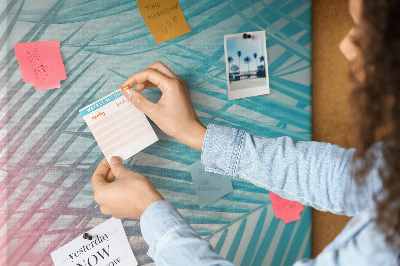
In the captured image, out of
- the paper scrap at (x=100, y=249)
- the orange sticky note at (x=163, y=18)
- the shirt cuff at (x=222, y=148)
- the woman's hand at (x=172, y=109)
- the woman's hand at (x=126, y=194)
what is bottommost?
the paper scrap at (x=100, y=249)

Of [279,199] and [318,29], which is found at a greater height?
[318,29]

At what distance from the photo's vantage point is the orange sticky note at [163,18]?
78cm

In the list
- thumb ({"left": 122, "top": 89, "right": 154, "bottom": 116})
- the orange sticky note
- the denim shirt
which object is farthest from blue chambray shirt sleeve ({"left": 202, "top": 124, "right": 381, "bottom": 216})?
the orange sticky note

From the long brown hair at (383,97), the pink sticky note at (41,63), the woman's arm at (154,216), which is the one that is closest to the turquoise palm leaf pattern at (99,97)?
the pink sticky note at (41,63)

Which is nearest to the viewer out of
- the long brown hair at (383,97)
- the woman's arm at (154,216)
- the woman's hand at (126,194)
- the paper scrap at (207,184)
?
the long brown hair at (383,97)

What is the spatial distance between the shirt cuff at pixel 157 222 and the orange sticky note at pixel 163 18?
423 mm

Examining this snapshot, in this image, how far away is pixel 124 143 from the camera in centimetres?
73

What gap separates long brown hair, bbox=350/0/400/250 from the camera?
40 centimetres

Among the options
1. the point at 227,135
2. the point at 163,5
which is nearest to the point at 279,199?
the point at 227,135

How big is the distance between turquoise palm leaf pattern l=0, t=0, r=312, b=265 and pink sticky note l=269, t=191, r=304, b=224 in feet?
0.07

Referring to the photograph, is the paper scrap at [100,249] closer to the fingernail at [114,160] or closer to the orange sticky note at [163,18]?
the fingernail at [114,160]

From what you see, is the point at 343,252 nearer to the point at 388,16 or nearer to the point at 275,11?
the point at 388,16

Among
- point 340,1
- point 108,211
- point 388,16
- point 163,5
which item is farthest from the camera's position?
point 340,1

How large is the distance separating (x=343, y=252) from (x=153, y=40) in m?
0.61
